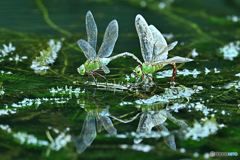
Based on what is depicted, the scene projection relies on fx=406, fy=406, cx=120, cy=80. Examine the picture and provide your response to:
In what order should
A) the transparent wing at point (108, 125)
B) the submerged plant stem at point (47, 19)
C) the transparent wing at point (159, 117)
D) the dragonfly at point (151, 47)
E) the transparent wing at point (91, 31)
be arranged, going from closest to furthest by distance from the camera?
the transparent wing at point (108, 125) < the transparent wing at point (159, 117) < the dragonfly at point (151, 47) < the transparent wing at point (91, 31) < the submerged plant stem at point (47, 19)

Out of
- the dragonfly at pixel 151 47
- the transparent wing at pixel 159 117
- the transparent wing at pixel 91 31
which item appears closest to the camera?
the transparent wing at pixel 159 117

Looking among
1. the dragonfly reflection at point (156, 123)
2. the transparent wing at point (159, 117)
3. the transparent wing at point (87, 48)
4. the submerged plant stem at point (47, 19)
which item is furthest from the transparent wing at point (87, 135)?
the submerged plant stem at point (47, 19)

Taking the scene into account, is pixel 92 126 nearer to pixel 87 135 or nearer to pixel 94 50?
pixel 87 135

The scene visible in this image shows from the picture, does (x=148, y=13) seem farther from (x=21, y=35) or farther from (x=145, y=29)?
(x=145, y=29)

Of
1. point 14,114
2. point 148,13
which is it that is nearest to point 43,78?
point 14,114

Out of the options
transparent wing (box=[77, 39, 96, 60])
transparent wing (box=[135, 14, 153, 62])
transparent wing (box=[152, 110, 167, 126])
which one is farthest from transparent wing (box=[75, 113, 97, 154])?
transparent wing (box=[135, 14, 153, 62])

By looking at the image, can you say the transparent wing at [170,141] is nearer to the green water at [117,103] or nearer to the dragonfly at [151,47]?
the green water at [117,103]

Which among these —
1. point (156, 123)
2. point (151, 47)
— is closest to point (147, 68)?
point (151, 47)
